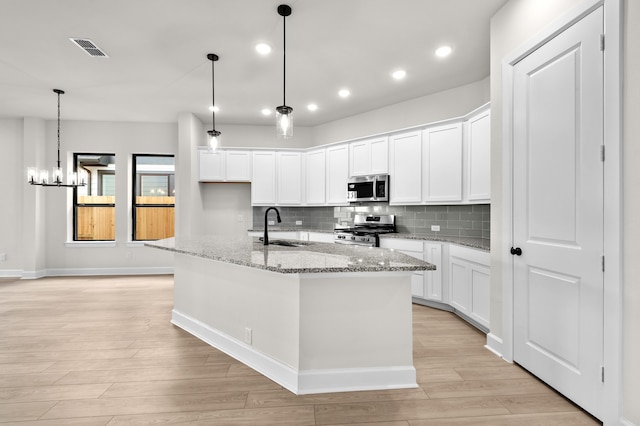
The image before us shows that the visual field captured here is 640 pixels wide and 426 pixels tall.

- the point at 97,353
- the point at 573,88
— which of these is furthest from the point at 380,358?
→ the point at 97,353

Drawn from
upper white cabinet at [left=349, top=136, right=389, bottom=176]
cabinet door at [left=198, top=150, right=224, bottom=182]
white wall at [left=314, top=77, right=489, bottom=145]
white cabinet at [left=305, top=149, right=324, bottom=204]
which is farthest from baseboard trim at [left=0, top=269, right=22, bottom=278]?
upper white cabinet at [left=349, top=136, right=389, bottom=176]

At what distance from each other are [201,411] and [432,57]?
12.7 feet

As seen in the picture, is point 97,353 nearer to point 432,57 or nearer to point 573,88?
point 573,88

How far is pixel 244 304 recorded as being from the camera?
2.59m

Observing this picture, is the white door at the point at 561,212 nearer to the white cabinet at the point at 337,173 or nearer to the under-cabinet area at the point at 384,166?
the under-cabinet area at the point at 384,166

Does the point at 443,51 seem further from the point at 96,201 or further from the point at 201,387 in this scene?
the point at 96,201

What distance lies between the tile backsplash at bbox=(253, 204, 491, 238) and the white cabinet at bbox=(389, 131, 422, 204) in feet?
1.14

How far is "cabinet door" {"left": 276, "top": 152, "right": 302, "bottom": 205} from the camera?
239 inches

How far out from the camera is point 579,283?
77.1 inches

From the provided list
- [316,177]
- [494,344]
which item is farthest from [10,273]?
[494,344]

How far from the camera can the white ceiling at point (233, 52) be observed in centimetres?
283

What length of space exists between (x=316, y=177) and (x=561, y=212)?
419 centimetres

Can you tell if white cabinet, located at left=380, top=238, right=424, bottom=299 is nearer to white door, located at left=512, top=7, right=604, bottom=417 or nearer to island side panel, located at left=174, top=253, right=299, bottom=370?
white door, located at left=512, top=7, right=604, bottom=417

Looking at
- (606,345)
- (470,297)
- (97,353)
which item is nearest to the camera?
(606,345)
